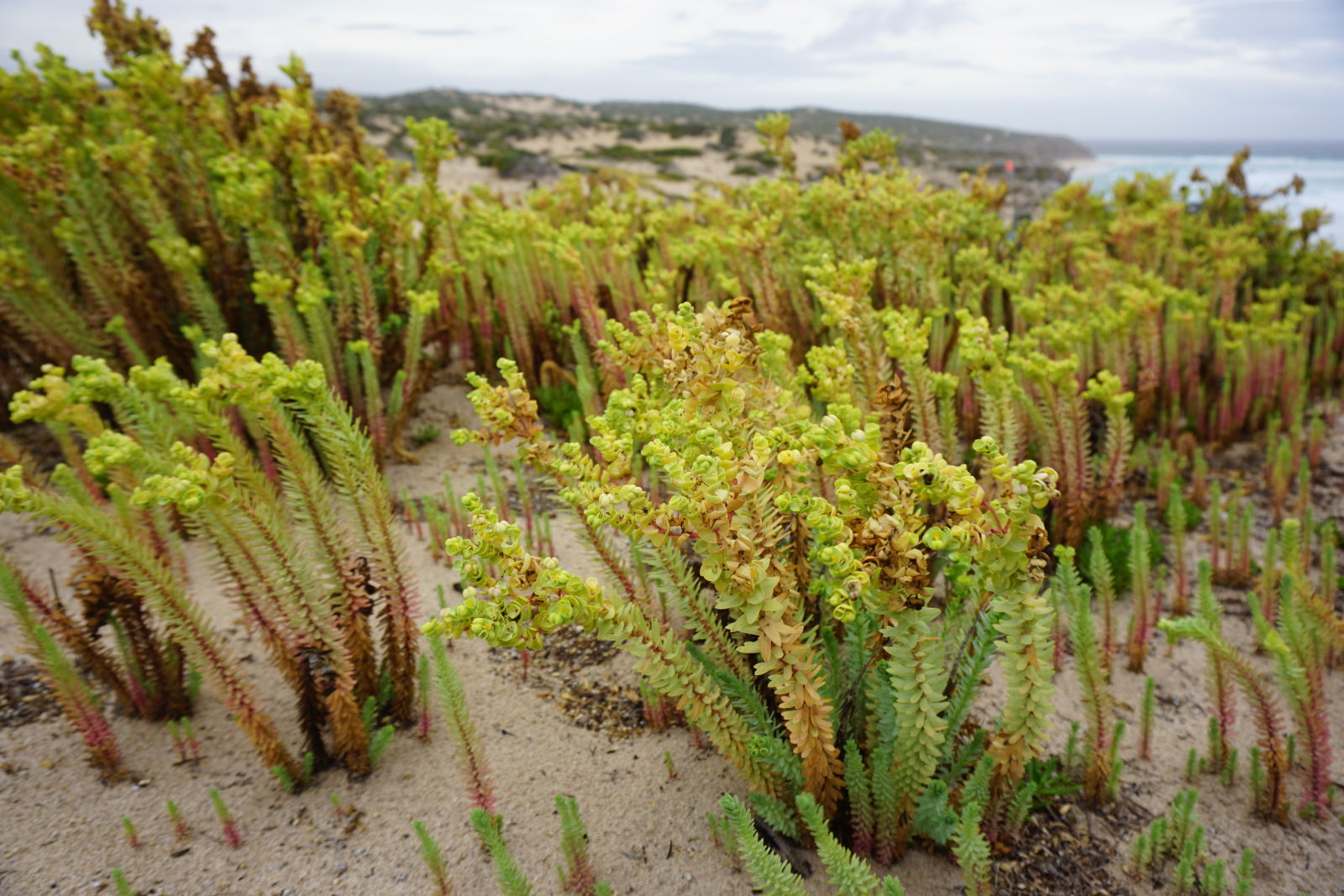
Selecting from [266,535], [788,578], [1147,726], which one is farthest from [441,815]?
[1147,726]

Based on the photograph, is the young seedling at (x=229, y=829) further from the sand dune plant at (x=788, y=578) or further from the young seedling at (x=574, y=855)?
the sand dune plant at (x=788, y=578)

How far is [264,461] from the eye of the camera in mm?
2857

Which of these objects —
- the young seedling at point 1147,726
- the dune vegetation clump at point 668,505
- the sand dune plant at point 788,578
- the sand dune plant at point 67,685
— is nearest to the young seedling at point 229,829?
the dune vegetation clump at point 668,505

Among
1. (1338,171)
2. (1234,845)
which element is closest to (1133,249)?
(1234,845)

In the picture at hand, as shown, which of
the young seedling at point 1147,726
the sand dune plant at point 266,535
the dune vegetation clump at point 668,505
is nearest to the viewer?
the dune vegetation clump at point 668,505

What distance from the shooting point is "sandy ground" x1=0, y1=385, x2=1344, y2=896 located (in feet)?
5.18

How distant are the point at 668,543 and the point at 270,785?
3.92 ft

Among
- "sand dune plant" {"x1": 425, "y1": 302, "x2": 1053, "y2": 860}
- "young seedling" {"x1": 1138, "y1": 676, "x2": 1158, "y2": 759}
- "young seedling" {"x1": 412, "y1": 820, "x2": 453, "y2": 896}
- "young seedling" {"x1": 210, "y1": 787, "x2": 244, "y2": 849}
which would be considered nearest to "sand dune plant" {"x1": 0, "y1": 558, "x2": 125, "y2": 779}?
"young seedling" {"x1": 210, "y1": 787, "x2": 244, "y2": 849}

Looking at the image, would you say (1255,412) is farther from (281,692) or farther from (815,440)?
(281,692)

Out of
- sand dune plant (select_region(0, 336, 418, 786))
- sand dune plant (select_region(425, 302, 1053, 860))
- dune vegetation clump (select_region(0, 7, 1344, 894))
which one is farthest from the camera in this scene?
sand dune plant (select_region(0, 336, 418, 786))

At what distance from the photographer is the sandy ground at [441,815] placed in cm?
158

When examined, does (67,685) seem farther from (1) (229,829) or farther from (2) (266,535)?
(2) (266,535)

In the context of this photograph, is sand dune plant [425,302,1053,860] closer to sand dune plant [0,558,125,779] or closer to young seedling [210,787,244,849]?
young seedling [210,787,244,849]

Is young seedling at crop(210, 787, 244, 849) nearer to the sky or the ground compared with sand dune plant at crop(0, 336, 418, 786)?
nearer to the ground
